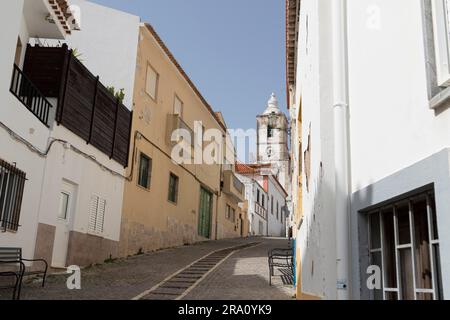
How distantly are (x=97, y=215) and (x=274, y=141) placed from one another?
47.1 meters

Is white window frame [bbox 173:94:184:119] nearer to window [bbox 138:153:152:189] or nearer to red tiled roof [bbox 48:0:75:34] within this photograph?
window [bbox 138:153:152:189]

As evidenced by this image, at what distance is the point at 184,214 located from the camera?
22.1m

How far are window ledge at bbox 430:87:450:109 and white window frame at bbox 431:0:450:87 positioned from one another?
0.11 metres

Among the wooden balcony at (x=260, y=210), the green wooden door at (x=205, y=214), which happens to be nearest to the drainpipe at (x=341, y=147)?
the green wooden door at (x=205, y=214)

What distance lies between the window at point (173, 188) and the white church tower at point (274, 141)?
118 ft

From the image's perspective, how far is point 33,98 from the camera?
11656mm

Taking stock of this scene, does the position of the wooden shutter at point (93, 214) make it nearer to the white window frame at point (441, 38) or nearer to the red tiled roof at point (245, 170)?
the white window frame at point (441, 38)

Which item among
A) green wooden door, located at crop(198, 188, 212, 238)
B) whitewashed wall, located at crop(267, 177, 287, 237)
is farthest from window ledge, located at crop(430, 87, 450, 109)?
whitewashed wall, located at crop(267, 177, 287, 237)

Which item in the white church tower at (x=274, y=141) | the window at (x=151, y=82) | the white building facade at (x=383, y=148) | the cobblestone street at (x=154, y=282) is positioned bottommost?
the cobblestone street at (x=154, y=282)

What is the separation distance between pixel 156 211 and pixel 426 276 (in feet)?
51.5

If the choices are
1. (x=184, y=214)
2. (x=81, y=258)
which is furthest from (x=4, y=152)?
(x=184, y=214)

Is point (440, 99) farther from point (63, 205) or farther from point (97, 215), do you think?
point (97, 215)

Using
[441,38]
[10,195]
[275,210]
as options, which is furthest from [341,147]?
[275,210]

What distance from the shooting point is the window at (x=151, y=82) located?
18047mm
